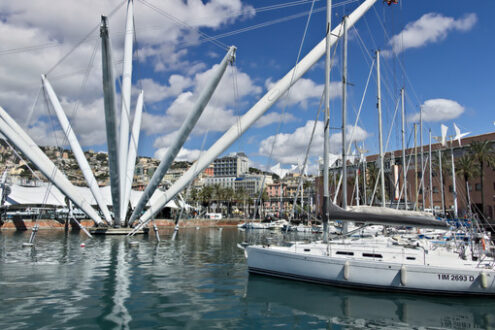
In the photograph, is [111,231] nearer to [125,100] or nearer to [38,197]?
[125,100]

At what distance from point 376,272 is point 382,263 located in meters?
0.42

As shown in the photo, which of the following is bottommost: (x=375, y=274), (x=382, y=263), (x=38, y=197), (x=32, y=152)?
(x=375, y=274)

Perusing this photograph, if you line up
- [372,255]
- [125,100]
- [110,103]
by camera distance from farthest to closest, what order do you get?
[125,100] < [110,103] < [372,255]

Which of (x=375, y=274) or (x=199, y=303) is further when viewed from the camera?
(x=375, y=274)

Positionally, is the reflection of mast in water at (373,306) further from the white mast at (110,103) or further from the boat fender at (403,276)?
the white mast at (110,103)

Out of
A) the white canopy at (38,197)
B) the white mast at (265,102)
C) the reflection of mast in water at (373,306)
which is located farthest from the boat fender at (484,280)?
the white canopy at (38,197)

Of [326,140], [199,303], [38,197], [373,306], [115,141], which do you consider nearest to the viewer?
[199,303]

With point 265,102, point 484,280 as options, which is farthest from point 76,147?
point 484,280

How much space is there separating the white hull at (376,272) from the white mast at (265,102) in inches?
454

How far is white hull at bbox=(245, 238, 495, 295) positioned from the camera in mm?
13445

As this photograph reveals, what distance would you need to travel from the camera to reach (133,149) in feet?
148

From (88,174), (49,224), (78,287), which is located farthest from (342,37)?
(49,224)

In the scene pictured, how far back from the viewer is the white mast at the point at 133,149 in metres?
43.2

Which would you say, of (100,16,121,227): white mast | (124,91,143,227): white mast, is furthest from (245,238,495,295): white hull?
(124,91,143,227): white mast
